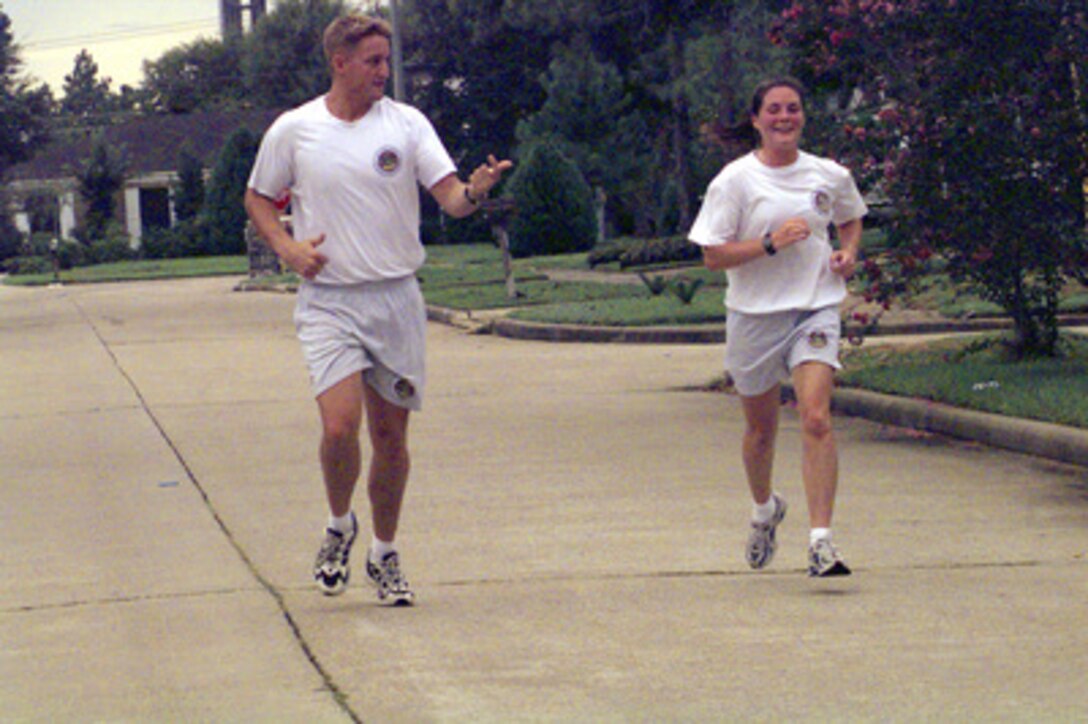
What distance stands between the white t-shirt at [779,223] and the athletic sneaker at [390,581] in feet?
5.65

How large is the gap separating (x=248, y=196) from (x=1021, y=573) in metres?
3.19

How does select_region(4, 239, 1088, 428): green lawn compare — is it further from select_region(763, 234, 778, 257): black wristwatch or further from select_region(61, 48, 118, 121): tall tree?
select_region(61, 48, 118, 121): tall tree

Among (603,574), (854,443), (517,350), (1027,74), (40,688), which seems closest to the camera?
(40,688)

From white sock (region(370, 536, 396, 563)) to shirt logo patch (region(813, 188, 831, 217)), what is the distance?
6.86 ft

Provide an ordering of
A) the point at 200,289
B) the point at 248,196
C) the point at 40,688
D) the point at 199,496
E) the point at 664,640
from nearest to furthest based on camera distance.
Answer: the point at 40,688 < the point at 664,640 < the point at 248,196 < the point at 199,496 < the point at 200,289

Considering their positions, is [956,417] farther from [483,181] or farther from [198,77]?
[198,77]

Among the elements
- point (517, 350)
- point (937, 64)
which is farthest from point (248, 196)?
point (517, 350)

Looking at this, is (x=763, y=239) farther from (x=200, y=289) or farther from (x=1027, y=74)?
(x=200, y=289)

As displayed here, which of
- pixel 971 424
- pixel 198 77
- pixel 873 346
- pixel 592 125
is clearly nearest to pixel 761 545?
pixel 971 424

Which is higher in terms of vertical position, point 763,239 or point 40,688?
point 763,239

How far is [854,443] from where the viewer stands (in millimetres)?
12219

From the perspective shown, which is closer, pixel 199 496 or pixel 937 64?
pixel 199 496

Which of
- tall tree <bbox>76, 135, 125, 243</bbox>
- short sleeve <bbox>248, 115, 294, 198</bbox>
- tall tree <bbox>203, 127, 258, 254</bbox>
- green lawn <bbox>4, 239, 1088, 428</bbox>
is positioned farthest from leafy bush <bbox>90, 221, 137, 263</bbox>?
short sleeve <bbox>248, 115, 294, 198</bbox>

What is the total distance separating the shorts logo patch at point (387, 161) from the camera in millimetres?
7371
